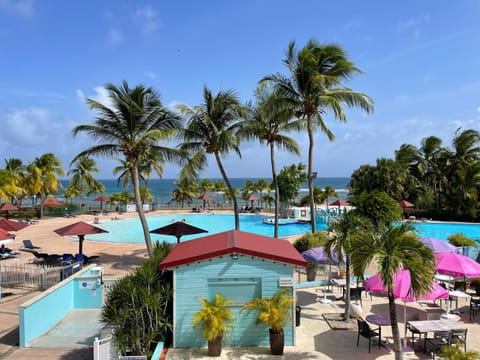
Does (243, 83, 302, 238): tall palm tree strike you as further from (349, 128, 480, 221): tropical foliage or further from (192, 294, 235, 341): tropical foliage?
(349, 128, 480, 221): tropical foliage

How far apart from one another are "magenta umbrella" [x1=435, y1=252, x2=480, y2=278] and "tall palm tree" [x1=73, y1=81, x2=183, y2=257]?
10.6 meters

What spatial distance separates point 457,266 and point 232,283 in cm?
660

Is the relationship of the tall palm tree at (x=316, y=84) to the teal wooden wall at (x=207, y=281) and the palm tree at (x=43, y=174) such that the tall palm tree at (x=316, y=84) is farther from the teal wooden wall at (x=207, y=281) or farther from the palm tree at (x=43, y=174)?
the palm tree at (x=43, y=174)

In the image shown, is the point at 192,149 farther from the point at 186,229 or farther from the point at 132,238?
the point at 132,238

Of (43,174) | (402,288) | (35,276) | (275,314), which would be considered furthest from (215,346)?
(43,174)

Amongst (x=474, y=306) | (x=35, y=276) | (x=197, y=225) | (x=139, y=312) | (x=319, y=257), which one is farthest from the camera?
(x=197, y=225)

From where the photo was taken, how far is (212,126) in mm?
17000

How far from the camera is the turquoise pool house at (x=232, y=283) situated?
8.09 m

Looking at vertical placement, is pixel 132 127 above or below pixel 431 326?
above

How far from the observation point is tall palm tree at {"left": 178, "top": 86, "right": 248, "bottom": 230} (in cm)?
1706

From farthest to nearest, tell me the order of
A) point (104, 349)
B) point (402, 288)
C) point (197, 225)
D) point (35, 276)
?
point (197, 225) < point (35, 276) < point (402, 288) < point (104, 349)

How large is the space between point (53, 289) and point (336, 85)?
50.5 ft

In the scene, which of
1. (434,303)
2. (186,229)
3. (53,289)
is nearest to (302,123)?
(186,229)

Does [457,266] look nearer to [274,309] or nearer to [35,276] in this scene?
[274,309]
